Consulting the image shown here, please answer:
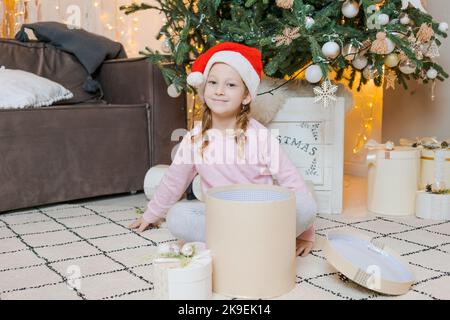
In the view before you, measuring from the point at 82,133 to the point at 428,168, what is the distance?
1309 millimetres

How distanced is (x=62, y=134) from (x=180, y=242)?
77 centimetres

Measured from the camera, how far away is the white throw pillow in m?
1.83

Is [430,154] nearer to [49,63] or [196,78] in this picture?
[196,78]

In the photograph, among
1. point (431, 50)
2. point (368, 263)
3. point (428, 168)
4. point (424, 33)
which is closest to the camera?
point (368, 263)

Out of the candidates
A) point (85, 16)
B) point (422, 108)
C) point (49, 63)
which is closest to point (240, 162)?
point (422, 108)

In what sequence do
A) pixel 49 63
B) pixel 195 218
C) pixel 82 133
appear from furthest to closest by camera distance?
pixel 49 63 → pixel 82 133 → pixel 195 218

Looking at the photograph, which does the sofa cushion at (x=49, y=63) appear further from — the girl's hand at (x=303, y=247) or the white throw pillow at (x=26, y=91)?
the girl's hand at (x=303, y=247)

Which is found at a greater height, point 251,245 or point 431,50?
point 431,50

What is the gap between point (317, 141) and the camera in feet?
5.91

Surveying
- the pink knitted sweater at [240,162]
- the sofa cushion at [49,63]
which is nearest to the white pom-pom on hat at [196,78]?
the pink knitted sweater at [240,162]

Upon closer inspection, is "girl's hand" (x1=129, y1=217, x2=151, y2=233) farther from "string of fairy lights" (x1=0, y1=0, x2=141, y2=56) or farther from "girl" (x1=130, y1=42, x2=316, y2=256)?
"string of fairy lights" (x1=0, y1=0, x2=141, y2=56)

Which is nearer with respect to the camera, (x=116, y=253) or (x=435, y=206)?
(x=116, y=253)

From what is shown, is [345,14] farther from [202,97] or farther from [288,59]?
[202,97]
